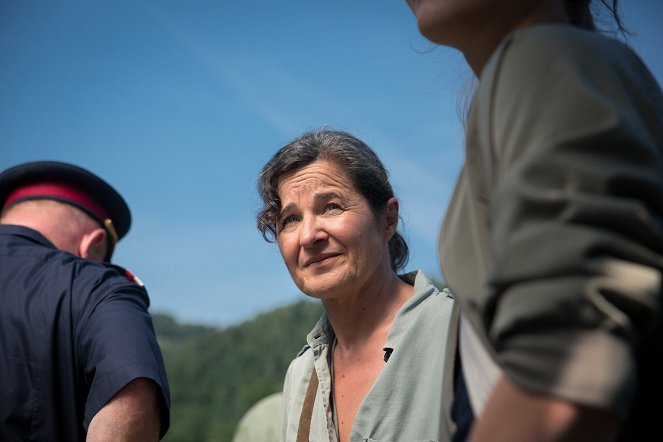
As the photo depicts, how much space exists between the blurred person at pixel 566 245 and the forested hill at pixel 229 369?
1394 inches

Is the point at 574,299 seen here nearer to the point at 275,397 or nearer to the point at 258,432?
the point at 258,432

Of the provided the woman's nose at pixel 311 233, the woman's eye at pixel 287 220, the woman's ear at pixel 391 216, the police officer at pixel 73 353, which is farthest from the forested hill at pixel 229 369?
the police officer at pixel 73 353

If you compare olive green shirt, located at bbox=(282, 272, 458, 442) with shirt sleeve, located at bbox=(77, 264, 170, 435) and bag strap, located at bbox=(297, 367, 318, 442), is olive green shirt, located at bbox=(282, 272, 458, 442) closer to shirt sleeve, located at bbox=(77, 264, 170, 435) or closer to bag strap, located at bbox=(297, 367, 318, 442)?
bag strap, located at bbox=(297, 367, 318, 442)

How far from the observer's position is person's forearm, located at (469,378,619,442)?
0.83 m

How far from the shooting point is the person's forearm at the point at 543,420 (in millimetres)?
830

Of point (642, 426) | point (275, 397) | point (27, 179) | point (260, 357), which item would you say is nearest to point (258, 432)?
point (275, 397)

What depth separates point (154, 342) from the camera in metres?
2.90

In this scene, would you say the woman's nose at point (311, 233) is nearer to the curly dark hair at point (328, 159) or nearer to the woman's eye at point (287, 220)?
the woman's eye at point (287, 220)

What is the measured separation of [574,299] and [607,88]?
0.29m

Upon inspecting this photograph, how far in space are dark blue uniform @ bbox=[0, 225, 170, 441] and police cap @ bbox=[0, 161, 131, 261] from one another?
0.57 meters

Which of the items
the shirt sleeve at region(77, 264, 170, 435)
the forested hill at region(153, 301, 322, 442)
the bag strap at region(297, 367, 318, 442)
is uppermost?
the shirt sleeve at region(77, 264, 170, 435)

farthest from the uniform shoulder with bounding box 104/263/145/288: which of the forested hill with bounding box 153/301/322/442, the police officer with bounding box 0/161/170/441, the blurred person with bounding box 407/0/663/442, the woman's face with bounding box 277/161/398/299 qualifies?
the forested hill with bounding box 153/301/322/442

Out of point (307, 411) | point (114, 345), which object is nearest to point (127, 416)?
point (114, 345)

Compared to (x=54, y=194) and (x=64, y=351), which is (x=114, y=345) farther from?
(x=54, y=194)
